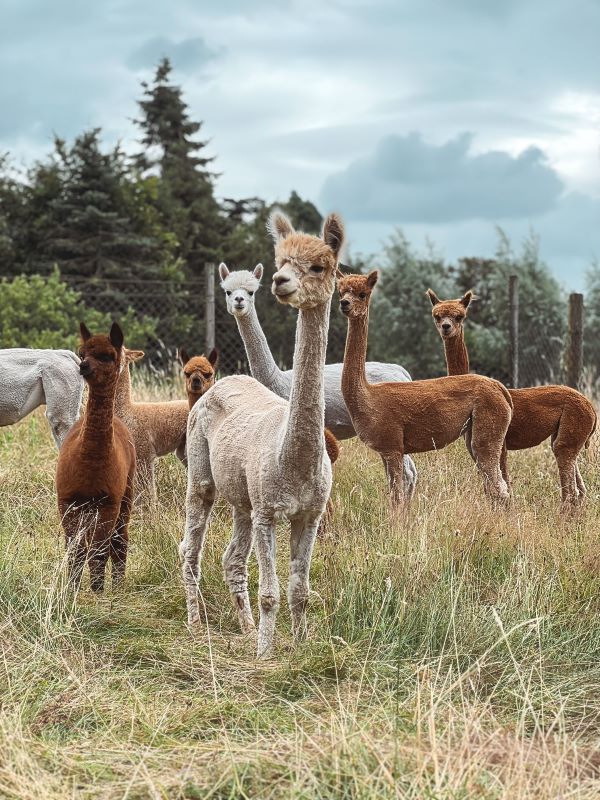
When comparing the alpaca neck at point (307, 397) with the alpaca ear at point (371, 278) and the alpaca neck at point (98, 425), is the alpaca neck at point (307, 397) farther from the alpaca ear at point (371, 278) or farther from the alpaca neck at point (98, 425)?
the alpaca ear at point (371, 278)

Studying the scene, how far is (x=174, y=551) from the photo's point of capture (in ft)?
21.3

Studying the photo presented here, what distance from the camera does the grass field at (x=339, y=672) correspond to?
3557mm

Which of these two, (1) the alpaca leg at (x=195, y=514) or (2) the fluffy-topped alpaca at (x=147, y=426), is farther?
(2) the fluffy-topped alpaca at (x=147, y=426)

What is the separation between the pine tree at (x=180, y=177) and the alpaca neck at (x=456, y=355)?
18767 millimetres

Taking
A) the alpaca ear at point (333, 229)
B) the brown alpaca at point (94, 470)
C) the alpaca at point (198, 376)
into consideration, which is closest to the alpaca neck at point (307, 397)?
the alpaca ear at point (333, 229)

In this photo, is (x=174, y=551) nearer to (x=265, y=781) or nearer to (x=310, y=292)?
(x=310, y=292)

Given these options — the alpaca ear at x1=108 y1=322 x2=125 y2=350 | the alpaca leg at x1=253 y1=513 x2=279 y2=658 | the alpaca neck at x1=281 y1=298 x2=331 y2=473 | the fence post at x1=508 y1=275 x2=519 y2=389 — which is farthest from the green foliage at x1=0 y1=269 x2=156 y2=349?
the alpaca neck at x1=281 y1=298 x2=331 y2=473

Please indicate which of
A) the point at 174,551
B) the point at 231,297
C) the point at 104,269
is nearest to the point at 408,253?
the point at 104,269

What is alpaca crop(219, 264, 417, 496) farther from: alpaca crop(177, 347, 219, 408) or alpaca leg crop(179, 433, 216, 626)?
alpaca leg crop(179, 433, 216, 626)

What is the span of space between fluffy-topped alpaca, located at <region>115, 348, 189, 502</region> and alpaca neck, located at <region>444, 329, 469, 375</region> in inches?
80.2

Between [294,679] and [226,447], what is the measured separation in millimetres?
1238

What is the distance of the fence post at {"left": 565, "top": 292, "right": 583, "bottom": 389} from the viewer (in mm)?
13547

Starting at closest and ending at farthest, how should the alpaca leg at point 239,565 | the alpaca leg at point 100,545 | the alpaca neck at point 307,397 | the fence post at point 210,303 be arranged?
1. the alpaca neck at point 307,397
2. the alpaca leg at point 239,565
3. the alpaca leg at point 100,545
4. the fence post at point 210,303

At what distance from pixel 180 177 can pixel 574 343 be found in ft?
63.3
